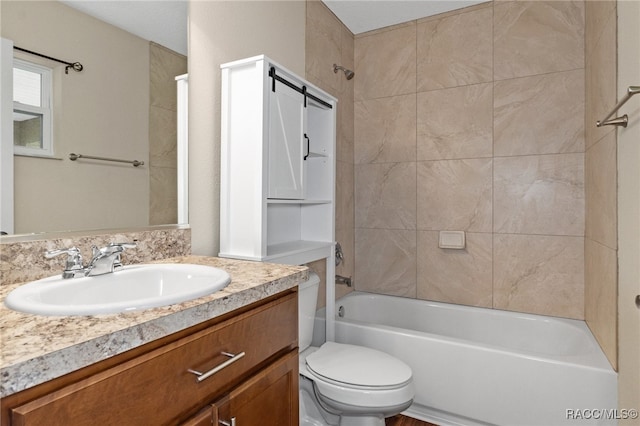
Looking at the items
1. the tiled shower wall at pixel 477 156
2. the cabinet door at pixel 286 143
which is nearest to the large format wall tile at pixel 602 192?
the tiled shower wall at pixel 477 156

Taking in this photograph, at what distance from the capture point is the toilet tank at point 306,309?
1.66 meters

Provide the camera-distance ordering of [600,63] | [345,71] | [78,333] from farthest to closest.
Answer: [345,71] < [600,63] < [78,333]

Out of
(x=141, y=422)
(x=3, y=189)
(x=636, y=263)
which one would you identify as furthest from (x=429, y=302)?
(x=3, y=189)

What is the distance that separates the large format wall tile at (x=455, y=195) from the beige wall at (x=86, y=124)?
1.87m

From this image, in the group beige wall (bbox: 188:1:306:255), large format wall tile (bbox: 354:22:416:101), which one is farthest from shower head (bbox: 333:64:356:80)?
beige wall (bbox: 188:1:306:255)

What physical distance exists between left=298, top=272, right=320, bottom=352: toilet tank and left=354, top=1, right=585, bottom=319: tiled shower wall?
1054 millimetres

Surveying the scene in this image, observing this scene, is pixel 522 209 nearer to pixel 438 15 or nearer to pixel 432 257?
pixel 432 257

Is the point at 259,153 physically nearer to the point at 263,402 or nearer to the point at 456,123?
the point at 263,402

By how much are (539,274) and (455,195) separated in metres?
0.70

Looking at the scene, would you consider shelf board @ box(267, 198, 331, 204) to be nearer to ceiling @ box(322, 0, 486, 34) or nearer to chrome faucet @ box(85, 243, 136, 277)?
chrome faucet @ box(85, 243, 136, 277)

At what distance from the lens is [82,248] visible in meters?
1.04

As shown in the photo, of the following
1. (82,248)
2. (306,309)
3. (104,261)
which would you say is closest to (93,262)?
(104,261)

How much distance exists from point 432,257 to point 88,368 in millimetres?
2286

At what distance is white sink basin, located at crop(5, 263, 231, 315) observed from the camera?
672mm
